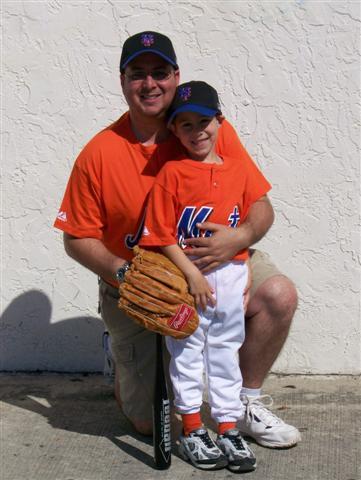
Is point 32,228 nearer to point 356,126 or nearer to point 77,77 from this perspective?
point 77,77

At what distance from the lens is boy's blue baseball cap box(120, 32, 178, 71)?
400 cm

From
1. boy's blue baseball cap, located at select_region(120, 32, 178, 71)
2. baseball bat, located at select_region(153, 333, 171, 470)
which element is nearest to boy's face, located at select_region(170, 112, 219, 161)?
boy's blue baseball cap, located at select_region(120, 32, 178, 71)

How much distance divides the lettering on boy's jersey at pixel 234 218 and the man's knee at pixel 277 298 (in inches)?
12.5

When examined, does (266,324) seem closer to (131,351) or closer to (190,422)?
(190,422)

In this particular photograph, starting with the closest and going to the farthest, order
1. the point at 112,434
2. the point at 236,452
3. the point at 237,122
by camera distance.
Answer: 1. the point at 236,452
2. the point at 112,434
3. the point at 237,122

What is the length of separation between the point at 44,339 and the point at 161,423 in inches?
50.3

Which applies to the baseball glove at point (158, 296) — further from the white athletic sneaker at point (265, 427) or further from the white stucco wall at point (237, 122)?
the white stucco wall at point (237, 122)

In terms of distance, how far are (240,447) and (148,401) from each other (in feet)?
1.86

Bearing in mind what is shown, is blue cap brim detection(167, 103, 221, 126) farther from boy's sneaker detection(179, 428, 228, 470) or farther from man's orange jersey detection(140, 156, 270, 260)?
boy's sneaker detection(179, 428, 228, 470)

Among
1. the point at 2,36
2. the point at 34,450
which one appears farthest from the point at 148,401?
the point at 2,36

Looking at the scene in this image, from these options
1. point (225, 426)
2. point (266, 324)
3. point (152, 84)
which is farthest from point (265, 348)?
point (152, 84)

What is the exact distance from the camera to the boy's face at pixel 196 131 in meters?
3.88

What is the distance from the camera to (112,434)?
173 inches

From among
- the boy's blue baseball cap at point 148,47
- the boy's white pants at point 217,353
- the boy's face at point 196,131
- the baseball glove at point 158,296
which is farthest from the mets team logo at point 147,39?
the boy's white pants at point 217,353
